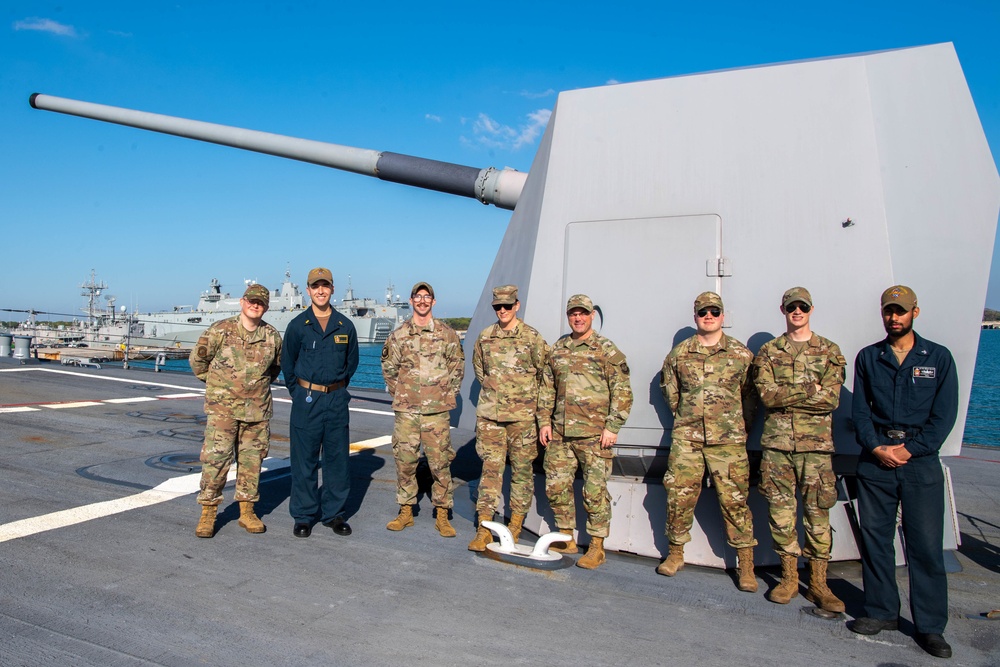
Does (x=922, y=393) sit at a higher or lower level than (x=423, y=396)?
higher

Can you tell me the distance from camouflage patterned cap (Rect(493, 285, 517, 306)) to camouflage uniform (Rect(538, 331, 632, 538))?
1.18 feet

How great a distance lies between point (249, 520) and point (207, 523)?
241 mm

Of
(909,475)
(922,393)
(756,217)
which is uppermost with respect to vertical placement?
(756,217)

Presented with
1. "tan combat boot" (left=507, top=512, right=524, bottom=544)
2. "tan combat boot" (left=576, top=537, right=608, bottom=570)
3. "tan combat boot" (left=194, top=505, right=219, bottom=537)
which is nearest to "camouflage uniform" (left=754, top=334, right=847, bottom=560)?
"tan combat boot" (left=576, top=537, right=608, bottom=570)

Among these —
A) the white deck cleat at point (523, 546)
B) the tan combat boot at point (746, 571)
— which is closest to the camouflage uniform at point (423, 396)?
the white deck cleat at point (523, 546)

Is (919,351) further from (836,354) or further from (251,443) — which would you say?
(251,443)

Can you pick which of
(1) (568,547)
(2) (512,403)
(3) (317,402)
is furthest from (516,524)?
(3) (317,402)

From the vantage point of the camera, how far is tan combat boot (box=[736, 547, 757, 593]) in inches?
134

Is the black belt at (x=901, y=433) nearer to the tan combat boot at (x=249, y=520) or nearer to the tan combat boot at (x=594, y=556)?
the tan combat boot at (x=594, y=556)

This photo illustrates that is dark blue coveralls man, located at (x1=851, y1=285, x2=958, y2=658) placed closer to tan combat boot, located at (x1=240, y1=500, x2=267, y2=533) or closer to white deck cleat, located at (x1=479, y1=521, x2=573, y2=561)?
white deck cleat, located at (x1=479, y1=521, x2=573, y2=561)

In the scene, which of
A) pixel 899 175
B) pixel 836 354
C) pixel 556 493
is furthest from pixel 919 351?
pixel 556 493

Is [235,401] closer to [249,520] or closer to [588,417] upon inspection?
[249,520]

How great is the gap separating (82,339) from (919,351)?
55551mm

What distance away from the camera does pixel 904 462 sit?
117 inches
